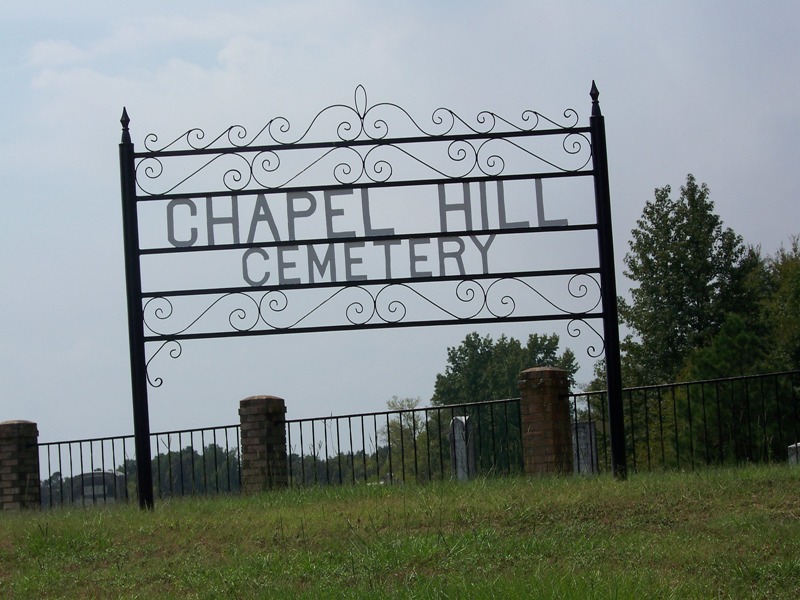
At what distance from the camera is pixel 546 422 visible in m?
11.6

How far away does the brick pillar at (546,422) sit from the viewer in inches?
457

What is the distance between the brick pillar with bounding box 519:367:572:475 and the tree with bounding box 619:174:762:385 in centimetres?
3164

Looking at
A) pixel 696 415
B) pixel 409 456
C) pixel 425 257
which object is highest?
pixel 425 257

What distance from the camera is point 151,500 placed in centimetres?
1021

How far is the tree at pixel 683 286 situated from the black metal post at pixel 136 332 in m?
34.4

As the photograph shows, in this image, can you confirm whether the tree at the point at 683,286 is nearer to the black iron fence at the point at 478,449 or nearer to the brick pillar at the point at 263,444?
the black iron fence at the point at 478,449

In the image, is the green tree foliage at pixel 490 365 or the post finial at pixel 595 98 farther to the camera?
the green tree foliage at pixel 490 365

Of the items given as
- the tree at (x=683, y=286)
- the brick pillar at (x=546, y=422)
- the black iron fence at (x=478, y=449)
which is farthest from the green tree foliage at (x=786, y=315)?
the brick pillar at (x=546, y=422)

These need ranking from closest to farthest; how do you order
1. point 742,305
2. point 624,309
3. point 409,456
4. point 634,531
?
point 634,531 < point 742,305 < point 624,309 < point 409,456

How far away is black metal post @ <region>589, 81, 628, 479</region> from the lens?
34.0 ft

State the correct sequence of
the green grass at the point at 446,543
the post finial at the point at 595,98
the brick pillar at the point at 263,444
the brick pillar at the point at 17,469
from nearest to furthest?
the green grass at the point at 446,543 < the post finial at the point at 595,98 < the brick pillar at the point at 263,444 < the brick pillar at the point at 17,469

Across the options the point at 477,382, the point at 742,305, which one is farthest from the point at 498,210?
the point at 477,382

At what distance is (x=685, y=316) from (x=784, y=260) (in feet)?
22.5

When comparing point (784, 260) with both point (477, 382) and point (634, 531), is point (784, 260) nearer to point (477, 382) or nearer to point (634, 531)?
point (477, 382)
